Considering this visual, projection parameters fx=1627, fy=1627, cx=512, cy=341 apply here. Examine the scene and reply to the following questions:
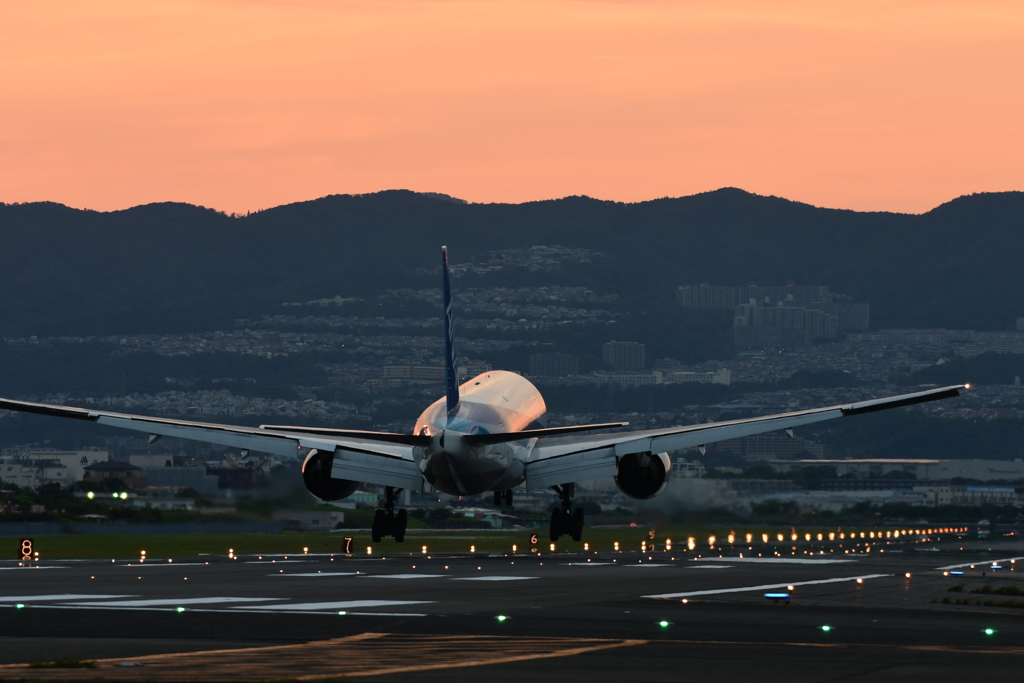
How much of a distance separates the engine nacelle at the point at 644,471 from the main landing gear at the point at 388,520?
26.9 ft

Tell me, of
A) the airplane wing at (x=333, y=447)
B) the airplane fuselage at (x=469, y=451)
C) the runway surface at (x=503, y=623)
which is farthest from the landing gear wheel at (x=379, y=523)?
the airplane fuselage at (x=469, y=451)

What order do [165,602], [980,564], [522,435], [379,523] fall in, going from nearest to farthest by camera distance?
[165,602], [522,435], [379,523], [980,564]

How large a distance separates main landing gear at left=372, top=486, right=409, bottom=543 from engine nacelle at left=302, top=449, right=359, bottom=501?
2073 mm

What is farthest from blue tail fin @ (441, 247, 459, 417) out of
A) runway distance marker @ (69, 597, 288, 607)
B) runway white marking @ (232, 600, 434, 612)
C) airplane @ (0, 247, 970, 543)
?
runway distance marker @ (69, 597, 288, 607)

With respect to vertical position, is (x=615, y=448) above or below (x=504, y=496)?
above

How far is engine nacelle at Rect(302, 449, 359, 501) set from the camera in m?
56.9

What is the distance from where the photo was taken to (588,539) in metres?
95.8

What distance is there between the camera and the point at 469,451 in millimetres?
52125

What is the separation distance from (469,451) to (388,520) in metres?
8.66

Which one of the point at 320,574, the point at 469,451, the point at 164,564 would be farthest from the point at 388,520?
the point at 164,564

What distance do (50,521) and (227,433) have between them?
5237 cm

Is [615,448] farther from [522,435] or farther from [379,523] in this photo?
[379,523]

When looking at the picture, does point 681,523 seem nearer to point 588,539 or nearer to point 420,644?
point 588,539

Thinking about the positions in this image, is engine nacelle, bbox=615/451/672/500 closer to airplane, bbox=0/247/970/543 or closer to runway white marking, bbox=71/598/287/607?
airplane, bbox=0/247/970/543
